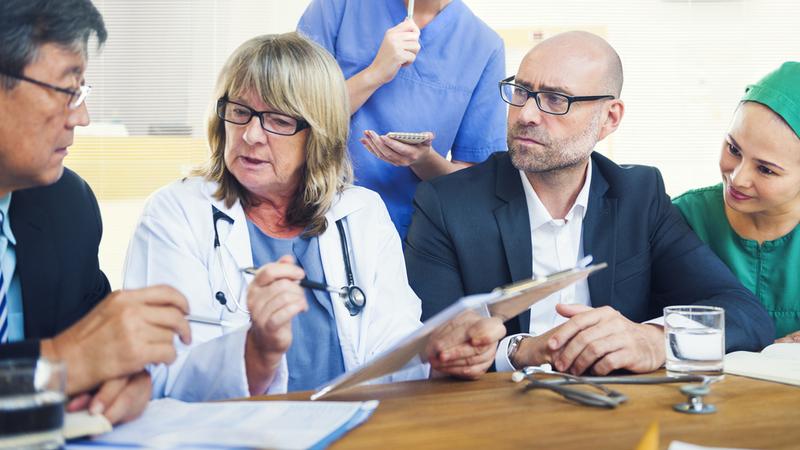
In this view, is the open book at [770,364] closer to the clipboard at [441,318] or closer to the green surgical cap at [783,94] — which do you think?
the clipboard at [441,318]

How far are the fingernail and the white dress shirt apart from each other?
1.34m

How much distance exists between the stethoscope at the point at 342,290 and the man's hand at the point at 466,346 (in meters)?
0.31

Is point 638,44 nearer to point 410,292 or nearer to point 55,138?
point 410,292

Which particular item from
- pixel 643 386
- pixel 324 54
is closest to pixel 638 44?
pixel 324 54

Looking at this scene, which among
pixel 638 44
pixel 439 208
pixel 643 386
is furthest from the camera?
pixel 638 44

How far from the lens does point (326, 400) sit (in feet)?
4.66

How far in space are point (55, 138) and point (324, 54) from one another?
2.53 feet

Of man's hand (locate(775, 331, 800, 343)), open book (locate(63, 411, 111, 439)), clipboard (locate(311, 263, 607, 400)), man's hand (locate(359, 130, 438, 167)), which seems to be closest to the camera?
open book (locate(63, 411, 111, 439))

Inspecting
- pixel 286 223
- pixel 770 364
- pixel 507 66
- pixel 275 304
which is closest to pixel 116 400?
pixel 275 304

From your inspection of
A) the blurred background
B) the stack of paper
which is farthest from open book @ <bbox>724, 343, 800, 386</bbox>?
the blurred background

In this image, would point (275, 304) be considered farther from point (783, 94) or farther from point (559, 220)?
point (783, 94)

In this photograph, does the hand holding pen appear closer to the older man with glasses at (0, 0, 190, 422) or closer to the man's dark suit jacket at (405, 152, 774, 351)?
the older man with glasses at (0, 0, 190, 422)

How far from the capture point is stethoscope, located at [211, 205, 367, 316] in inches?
72.1

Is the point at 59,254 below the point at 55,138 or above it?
below
